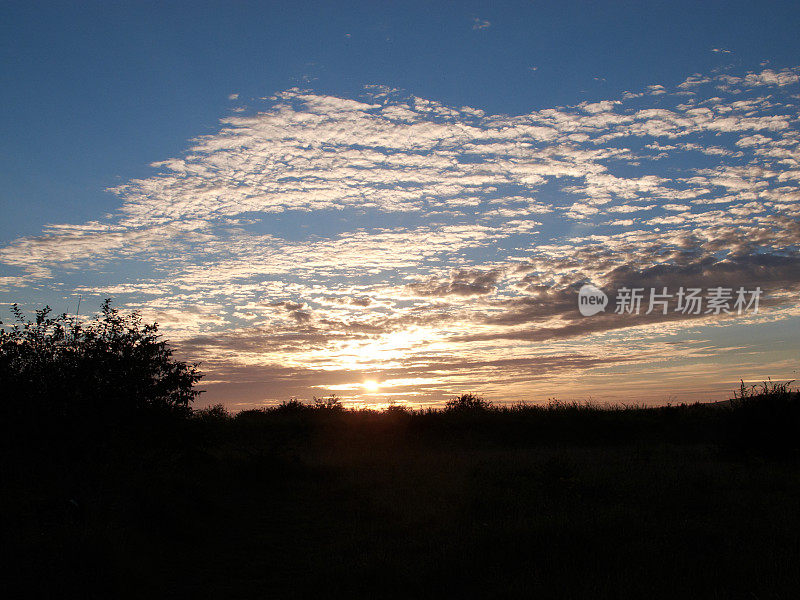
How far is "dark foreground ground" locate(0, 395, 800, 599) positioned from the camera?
24.7ft

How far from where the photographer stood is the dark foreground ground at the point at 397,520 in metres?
7.54

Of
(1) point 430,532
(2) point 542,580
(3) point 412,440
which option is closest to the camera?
(2) point 542,580

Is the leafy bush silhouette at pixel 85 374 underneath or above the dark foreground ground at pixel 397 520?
above

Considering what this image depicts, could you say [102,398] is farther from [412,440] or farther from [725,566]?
[412,440]

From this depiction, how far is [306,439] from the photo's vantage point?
2702 cm

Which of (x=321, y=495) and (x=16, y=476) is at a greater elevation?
(x=16, y=476)

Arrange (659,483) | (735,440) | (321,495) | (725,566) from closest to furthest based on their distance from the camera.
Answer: (725,566), (659,483), (321,495), (735,440)

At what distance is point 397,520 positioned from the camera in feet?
36.5

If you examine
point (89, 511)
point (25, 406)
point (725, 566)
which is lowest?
point (725, 566)

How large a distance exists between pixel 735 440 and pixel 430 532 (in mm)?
13659

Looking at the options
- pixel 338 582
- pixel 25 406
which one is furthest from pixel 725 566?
pixel 25 406

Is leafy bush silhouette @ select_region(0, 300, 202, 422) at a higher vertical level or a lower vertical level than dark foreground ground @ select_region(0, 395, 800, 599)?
higher

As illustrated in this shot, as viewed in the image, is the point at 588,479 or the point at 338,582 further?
the point at 588,479

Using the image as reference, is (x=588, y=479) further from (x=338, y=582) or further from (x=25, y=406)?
(x=25, y=406)
